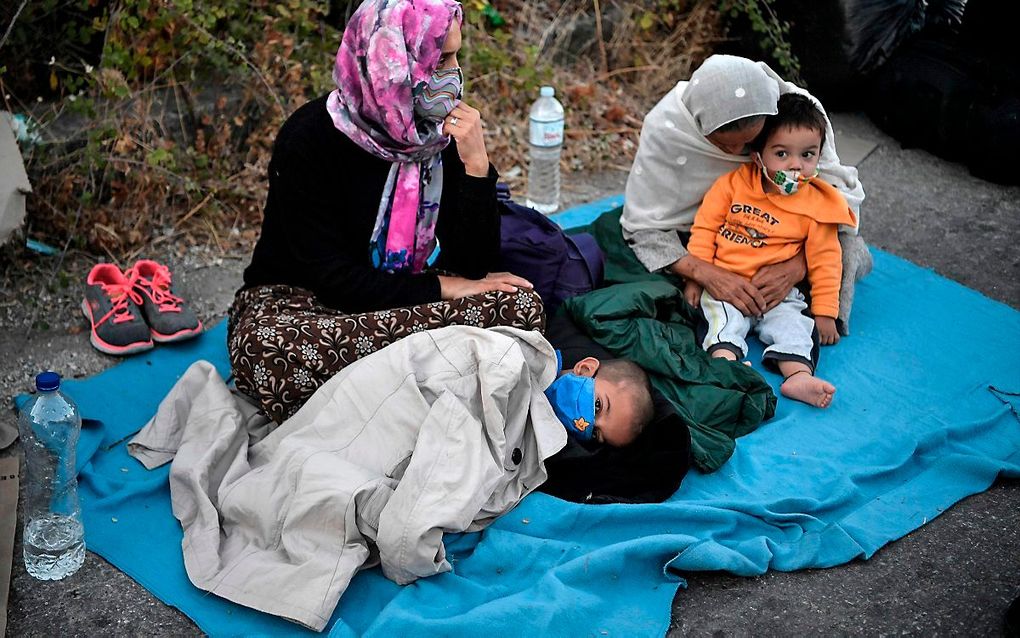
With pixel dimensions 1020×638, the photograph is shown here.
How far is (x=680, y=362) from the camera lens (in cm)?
334

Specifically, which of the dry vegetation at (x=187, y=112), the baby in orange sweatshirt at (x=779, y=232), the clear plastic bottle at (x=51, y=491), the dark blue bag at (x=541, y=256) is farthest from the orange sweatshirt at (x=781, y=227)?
the clear plastic bottle at (x=51, y=491)

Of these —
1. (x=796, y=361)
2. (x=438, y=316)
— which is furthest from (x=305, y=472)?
(x=796, y=361)

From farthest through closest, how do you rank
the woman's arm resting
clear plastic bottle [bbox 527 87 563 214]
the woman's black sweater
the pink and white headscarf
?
clear plastic bottle [bbox 527 87 563 214], the woman's arm resting, the woman's black sweater, the pink and white headscarf

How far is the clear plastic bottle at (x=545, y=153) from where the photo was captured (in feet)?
15.5

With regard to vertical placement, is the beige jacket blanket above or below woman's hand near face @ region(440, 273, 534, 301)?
below

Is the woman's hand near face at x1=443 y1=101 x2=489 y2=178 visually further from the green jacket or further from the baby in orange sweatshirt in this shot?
the baby in orange sweatshirt

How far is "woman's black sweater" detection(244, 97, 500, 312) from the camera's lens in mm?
3020

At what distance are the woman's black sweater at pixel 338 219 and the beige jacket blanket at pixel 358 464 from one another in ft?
1.11

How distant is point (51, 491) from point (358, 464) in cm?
86

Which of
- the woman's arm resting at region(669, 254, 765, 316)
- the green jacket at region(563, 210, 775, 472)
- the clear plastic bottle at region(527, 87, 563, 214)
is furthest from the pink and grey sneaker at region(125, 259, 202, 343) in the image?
the woman's arm resting at region(669, 254, 765, 316)

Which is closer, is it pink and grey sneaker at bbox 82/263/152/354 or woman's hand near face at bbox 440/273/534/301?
woman's hand near face at bbox 440/273/534/301

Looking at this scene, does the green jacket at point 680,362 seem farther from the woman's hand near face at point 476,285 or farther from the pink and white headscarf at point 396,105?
the pink and white headscarf at point 396,105

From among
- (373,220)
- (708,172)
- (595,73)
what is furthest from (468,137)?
(595,73)

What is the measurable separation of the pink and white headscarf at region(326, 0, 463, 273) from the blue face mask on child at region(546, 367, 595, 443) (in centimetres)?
72
